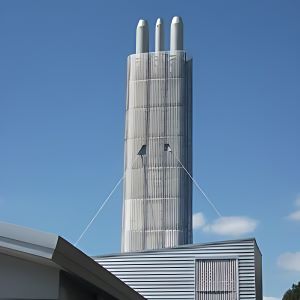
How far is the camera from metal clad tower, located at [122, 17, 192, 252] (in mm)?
34469

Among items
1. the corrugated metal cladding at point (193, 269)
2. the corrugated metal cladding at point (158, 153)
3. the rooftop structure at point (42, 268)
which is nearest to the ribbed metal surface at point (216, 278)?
the corrugated metal cladding at point (193, 269)

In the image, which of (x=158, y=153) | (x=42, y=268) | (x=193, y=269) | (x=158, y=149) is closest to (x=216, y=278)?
(x=193, y=269)

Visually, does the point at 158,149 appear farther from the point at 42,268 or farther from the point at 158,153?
the point at 42,268

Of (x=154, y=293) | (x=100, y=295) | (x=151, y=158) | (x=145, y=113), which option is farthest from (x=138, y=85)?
(x=100, y=295)

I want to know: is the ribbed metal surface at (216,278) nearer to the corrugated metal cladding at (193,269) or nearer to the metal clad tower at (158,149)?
the corrugated metal cladding at (193,269)

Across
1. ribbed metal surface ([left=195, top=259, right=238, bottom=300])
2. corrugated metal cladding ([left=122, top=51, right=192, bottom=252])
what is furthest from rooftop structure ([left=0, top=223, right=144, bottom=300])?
corrugated metal cladding ([left=122, top=51, right=192, bottom=252])

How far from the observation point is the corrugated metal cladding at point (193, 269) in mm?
23438

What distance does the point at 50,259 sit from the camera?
19.7 ft

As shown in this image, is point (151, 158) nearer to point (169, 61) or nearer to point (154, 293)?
point (169, 61)

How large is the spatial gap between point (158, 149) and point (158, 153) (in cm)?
20

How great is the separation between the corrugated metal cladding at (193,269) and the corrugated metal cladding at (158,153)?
32.0 feet

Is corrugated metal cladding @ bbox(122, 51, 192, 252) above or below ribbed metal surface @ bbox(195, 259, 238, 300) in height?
above

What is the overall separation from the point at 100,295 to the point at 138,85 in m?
29.3

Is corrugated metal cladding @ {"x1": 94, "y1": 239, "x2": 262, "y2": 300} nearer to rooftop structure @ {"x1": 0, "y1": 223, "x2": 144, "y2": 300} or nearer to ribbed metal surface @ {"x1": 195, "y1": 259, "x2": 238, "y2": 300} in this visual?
ribbed metal surface @ {"x1": 195, "y1": 259, "x2": 238, "y2": 300}
